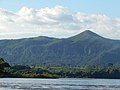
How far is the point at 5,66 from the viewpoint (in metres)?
195

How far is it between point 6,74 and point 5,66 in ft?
17.6

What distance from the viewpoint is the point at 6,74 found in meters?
198
